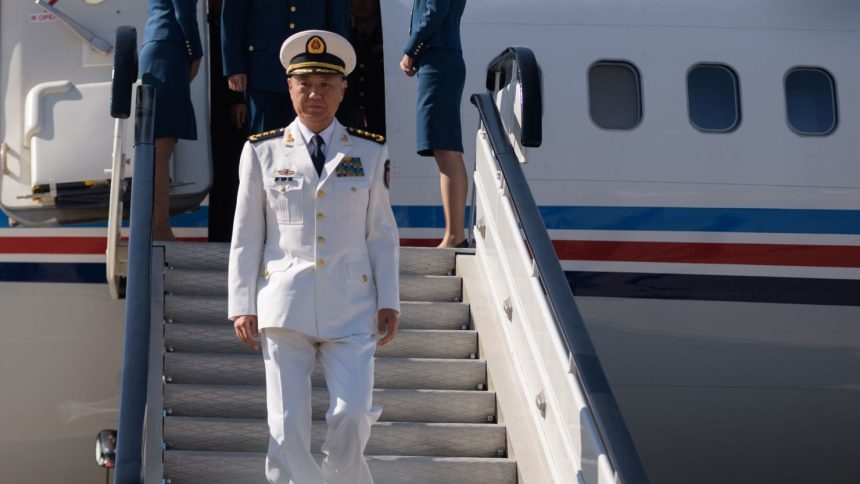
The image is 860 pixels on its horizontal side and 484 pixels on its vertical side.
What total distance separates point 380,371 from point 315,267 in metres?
1.30

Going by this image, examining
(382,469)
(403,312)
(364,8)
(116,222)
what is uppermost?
(364,8)

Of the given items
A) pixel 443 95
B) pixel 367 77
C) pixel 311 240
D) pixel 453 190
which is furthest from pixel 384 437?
pixel 367 77

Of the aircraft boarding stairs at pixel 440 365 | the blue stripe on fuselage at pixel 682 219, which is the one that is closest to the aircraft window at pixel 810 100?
the blue stripe on fuselage at pixel 682 219

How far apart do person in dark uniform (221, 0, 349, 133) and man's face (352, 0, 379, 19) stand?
119cm

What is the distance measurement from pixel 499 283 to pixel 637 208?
1.65 m

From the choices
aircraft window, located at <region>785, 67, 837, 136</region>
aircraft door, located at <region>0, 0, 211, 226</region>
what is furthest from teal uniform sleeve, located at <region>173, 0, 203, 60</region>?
aircraft window, located at <region>785, 67, 837, 136</region>

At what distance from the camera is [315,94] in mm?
3789

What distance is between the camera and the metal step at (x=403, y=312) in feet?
16.7

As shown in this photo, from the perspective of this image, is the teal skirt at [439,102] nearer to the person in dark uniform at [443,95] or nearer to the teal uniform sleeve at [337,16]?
the person in dark uniform at [443,95]

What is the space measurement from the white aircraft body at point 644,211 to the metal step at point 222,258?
2.60 feet

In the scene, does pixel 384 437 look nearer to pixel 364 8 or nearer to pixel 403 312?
pixel 403 312

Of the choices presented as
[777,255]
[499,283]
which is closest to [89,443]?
[499,283]

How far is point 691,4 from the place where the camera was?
6887 millimetres

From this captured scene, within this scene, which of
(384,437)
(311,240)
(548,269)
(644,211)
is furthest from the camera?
(644,211)
